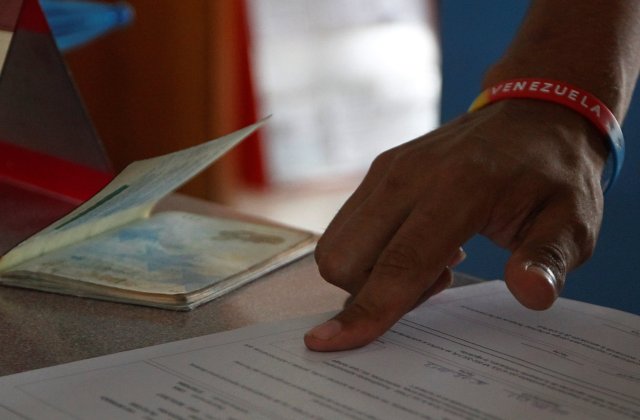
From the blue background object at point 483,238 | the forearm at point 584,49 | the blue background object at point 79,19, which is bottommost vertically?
the blue background object at point 483,238

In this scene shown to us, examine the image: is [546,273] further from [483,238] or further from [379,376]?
[483,238]

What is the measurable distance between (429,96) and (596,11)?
2621mm

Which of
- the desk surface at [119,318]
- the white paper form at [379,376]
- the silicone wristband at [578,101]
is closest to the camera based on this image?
the white paper form at [379,376]

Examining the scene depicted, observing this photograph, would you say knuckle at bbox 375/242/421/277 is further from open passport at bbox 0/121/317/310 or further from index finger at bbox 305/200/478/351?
open passport at bbox 0/121/317/310

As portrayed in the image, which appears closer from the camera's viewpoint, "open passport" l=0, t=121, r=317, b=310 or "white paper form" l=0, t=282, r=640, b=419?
"white paper form" l=0, t=282, r=640, b=419

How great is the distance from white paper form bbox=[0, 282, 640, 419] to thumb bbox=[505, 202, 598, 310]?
0.10 feet

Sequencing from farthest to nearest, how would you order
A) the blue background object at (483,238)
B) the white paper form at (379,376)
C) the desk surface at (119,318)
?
the blue background object at (483,238)
the desk surface at (119,318)
the white paper form at (379,376)

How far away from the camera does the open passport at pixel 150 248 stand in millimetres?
668

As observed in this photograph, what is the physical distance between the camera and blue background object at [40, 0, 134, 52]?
1.07m

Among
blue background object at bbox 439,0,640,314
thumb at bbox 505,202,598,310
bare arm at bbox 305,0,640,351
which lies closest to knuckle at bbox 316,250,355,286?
bare arm at bbox 305,0,640,351

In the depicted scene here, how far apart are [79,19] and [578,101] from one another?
0.61 m

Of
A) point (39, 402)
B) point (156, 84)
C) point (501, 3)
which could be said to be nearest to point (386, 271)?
point (39, 402)

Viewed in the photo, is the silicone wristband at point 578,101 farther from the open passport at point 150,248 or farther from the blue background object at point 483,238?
the blue background object at point 483,238

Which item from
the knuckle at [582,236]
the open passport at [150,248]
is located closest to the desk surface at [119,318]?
the open passport at [150,248]
